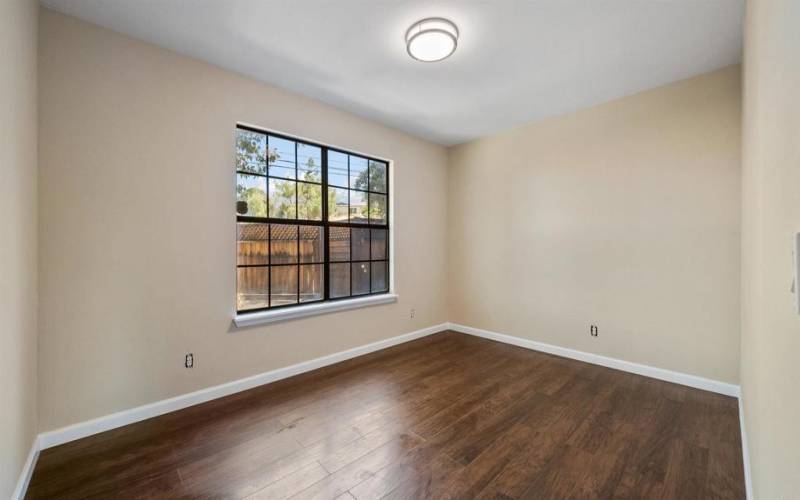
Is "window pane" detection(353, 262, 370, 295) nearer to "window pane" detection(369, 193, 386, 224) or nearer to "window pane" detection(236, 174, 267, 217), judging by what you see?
"window pane" detection(369, 193, 386, 224)

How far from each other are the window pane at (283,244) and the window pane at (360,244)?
2.57 feet

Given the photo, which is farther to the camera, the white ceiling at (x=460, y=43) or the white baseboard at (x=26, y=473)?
the white ceiling at (x=460, y=43)

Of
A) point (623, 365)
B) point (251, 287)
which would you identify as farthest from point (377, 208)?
point (623, 365)

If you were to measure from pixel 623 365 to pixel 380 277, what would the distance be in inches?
108

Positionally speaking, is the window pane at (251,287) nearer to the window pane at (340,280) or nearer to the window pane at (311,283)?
the window pane at (311,283)

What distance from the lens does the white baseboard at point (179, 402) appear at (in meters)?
2.07

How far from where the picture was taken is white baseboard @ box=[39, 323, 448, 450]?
207cm

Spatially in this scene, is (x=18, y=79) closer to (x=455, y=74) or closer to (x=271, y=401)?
(x=271, y=401)

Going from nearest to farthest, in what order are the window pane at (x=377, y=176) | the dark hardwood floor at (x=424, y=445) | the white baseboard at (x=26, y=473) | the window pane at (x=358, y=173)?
the white baseboard at (x=26, y=473), the dark hardwood floor at (x=424, y=445), the window pane at (x=358, y=173), the window pane at (x=377, y=176)

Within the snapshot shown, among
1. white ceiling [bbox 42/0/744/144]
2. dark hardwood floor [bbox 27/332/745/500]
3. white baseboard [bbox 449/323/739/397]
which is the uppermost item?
white ceiling [bbox 42/0/744/144]

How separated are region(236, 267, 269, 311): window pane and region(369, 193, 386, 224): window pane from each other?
4.80 feet

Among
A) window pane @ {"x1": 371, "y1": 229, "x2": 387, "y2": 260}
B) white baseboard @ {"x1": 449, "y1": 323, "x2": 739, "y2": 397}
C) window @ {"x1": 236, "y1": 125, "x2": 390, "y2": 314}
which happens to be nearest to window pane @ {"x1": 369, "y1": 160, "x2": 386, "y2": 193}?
window @ {"x1": 236, "y1": 125, "x2": 390, "y2": 314}

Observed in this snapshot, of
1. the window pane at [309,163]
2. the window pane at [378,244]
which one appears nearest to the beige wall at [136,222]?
the window pane at [309,163]

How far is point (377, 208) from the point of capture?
161 inches
